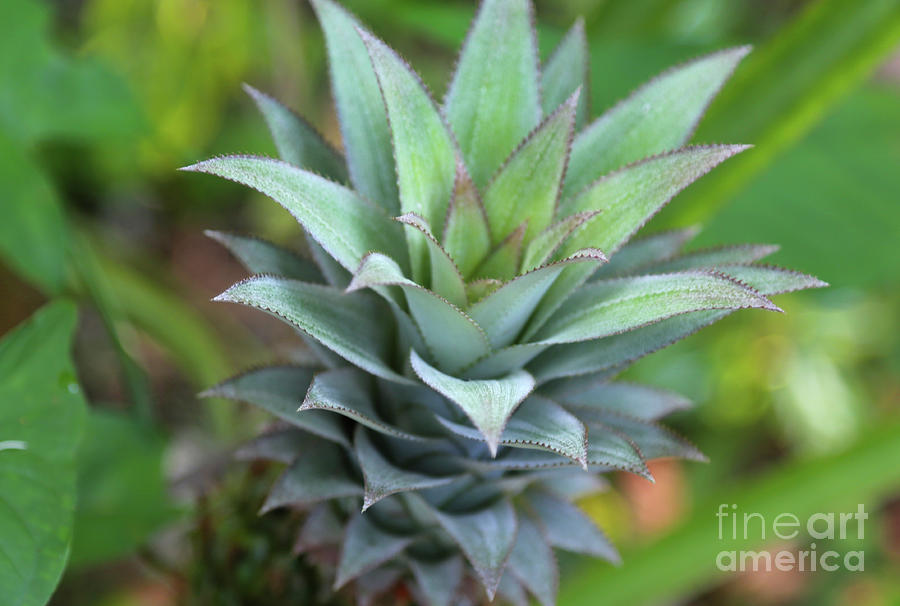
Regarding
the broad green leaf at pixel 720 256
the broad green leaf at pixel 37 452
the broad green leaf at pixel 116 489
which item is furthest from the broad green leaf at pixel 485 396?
the broad green leaf at pixel 116 489

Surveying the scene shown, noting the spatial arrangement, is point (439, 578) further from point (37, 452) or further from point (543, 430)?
point (37, 452)

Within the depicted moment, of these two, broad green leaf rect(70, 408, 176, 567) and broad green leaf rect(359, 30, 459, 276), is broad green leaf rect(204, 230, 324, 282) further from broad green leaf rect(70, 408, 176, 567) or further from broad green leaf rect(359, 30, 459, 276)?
broad green leaf rect(70, 408, 176, 567)

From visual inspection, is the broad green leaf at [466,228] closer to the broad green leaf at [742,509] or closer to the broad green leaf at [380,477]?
the broad green leaf at [380,477]

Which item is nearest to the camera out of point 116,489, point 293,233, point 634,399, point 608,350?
point 608,350

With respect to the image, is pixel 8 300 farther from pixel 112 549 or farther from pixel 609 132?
pixel 609 132

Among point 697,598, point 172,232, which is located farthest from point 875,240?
point 172,232

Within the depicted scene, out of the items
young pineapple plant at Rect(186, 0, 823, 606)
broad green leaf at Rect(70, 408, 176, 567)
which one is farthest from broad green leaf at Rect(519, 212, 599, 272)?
broad green leaf at Rect(70, 408, 176, 567)

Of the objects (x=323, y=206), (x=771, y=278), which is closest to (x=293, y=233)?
(x=323, y=206)
